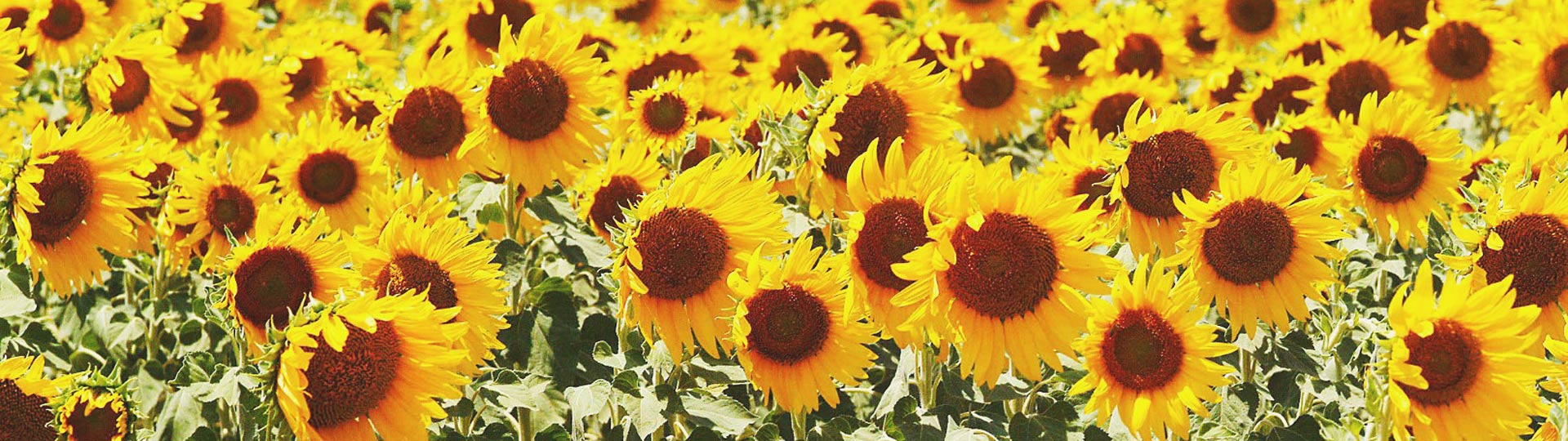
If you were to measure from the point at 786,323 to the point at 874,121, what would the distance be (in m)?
0.67

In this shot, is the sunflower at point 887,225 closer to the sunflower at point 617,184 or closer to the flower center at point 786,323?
the flower center at point 786,323

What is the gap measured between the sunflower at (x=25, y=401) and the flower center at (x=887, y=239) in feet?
6.15

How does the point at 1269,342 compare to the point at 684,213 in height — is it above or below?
below

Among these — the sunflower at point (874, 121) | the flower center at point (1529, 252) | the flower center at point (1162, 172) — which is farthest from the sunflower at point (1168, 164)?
the flower center at point (1529, 252)

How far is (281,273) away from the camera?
3105mm

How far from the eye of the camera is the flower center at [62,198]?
355cm

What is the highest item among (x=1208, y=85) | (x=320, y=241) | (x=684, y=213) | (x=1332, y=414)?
(x=684, y=213)

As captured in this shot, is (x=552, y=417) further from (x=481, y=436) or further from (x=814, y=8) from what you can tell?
(x=814, y=8)

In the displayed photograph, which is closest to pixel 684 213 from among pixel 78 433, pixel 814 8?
pixel 78 433

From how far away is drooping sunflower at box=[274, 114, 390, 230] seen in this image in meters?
4.15

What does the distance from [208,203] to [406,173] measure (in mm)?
646

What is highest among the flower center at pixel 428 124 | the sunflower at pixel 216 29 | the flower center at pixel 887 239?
the flower center at pixel 887 239

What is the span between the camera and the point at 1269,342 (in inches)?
141

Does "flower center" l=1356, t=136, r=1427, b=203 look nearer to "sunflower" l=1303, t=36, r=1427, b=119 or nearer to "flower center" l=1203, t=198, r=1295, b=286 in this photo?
"flower center" l=1203, t=198, r=1295, b=286
